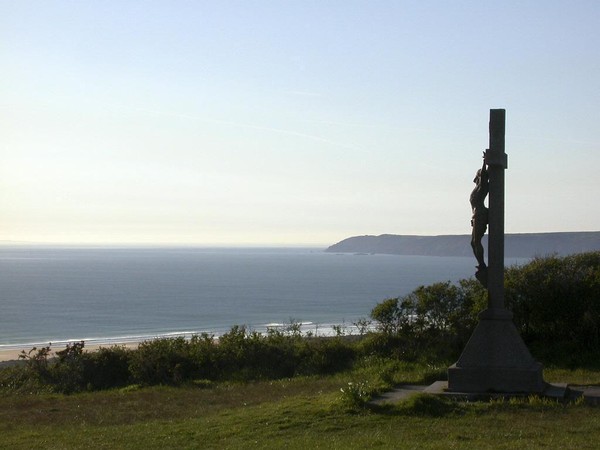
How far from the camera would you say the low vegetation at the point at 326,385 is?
11.1 m

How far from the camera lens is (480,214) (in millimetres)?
14680

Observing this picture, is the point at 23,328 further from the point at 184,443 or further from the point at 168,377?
the point at 184,443

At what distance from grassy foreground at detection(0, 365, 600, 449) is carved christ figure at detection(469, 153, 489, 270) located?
280 centimetres

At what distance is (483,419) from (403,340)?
11.2 m

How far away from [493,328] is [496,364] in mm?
654

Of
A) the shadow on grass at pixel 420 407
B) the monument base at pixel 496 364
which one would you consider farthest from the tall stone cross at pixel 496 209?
the shadow on grass at pixel 420 407

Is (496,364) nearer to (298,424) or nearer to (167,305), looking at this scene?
(298,424)

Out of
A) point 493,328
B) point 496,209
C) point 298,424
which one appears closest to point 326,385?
point 493,328

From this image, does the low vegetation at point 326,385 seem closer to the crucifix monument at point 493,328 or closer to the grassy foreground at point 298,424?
the grassy foreground at point 298,424

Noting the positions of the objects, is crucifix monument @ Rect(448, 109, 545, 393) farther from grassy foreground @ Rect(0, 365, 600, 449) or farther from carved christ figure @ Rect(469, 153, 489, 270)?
grassy foreground @ Rect(0, 365, 600, 449)

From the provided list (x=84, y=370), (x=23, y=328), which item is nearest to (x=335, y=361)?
(x=84, y=370)

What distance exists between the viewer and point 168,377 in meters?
20.5

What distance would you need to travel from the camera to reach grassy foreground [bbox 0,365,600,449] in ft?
34.4

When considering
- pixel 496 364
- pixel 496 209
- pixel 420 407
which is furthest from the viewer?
pixel 496 209
